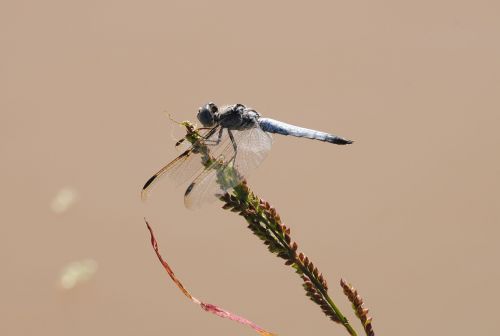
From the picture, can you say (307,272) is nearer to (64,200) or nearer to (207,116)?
(207,116)

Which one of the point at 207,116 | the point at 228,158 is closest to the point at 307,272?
the point at 228,158

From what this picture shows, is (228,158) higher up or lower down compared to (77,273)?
lower down

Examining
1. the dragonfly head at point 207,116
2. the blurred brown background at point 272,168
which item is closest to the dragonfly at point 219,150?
the dragonfly head at point 207,116

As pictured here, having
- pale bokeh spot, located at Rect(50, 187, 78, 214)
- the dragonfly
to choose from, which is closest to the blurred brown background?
pale bokeh spot, located at Rect(50, 187, 78, 214)

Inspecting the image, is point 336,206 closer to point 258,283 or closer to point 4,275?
point 258,283

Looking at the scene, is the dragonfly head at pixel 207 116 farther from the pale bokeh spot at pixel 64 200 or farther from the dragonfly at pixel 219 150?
the pale bokeh spot at pixel 64 200

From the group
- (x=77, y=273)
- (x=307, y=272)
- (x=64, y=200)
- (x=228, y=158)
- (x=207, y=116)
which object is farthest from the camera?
→ (x=64, y=200)

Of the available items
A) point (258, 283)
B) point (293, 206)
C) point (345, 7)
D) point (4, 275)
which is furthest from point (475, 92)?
point (4, 275)
